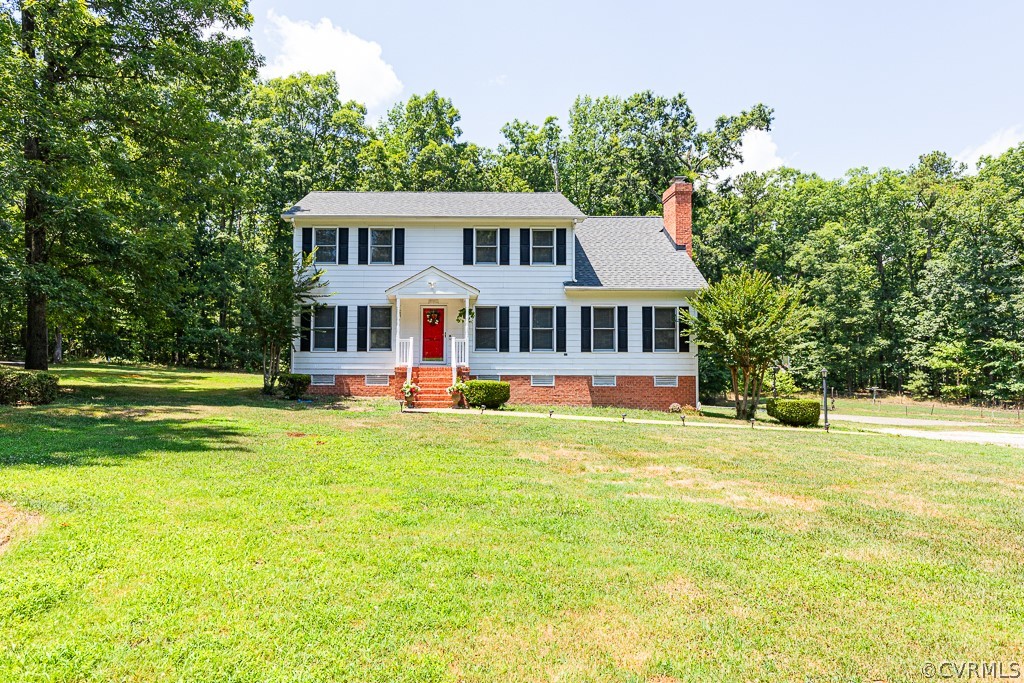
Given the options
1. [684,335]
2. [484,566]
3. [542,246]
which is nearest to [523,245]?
[542,246]

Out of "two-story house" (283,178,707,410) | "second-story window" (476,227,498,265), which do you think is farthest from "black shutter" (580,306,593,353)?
"second-story window" (476,227,498,265)

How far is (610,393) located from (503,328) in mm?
4352

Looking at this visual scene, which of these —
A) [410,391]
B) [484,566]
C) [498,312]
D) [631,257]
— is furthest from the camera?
[631,257]

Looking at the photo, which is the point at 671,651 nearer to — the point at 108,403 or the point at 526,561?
the point at 526,561

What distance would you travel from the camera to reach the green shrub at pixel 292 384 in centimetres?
1700

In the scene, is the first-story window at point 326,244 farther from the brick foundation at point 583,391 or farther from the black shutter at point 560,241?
the black shutter at point 560,241

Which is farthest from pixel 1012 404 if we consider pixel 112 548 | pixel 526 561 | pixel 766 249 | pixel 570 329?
pixel 112 548

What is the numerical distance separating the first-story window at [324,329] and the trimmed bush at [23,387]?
7.19 m

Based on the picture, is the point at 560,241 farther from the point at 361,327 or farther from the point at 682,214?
the point at 361,327

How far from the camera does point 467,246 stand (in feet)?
63.2

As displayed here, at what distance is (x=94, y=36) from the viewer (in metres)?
14.7

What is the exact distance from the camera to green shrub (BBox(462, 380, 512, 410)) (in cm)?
1627

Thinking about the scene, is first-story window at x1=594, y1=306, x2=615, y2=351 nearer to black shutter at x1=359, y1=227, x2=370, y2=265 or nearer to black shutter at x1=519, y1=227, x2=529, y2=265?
black shutter at x1=519, y1=227, x2=529, y2=265

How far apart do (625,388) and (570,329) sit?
2803 millimetres
